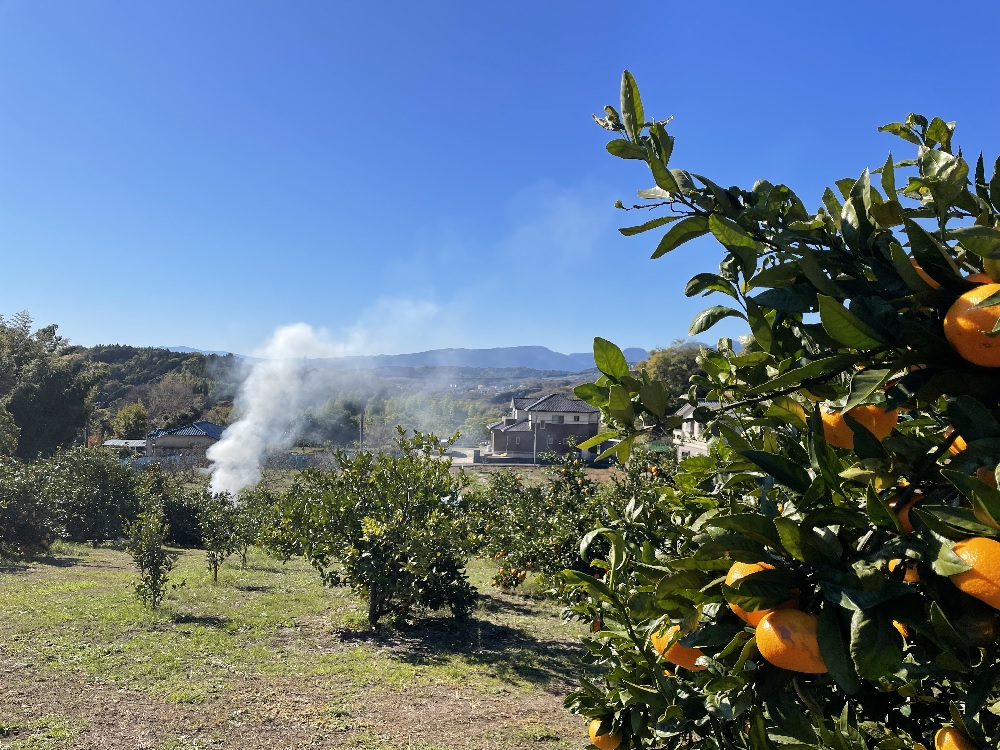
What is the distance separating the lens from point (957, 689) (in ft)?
3.42

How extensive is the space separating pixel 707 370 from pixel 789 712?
1.94 ft

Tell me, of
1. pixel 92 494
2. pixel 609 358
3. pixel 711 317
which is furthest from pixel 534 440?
pixel 609 358

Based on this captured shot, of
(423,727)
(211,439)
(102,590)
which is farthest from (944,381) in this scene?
(211,439)

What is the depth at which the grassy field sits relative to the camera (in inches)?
185

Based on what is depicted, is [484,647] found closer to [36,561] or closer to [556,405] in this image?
[36,561]

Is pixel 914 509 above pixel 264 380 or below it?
A: below

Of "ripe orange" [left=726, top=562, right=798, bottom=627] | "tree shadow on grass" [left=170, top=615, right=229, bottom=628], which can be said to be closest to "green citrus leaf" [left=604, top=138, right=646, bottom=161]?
"ripe orange" [left=726, top=562, right=798, bottom=627]

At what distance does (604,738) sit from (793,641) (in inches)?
25.1

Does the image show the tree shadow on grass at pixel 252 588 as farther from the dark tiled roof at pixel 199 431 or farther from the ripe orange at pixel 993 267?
the dark tiled roof at pixel 199 431

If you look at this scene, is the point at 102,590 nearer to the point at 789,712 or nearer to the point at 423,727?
the point at 423,727

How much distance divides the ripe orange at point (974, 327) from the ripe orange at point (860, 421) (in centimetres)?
17

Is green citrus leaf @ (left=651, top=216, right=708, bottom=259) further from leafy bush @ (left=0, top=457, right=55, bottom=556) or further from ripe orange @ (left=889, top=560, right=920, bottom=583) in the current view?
leafy bush @ (left=0, top=457, right=55, bottom=556)

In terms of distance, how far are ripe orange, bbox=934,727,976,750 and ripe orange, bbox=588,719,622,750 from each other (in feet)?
1.69

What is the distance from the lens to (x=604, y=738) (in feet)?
3.98
